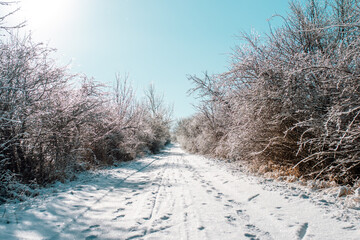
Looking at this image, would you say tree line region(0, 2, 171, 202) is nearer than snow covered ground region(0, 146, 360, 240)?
No

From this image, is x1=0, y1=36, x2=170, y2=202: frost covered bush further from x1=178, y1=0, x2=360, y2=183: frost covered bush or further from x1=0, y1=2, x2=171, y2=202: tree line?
x1=178, y1=0, x2=360, y2=183: frost covered bush

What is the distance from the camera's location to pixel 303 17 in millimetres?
6270

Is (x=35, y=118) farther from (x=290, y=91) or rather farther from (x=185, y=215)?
(x=290, y=91)

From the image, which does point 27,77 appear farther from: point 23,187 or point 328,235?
point 328,235

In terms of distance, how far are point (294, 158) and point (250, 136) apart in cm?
131

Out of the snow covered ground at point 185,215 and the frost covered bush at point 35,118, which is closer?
the snow covered ground at point 185,215

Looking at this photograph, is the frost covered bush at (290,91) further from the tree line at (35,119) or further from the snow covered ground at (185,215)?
the tree line at (35,119)

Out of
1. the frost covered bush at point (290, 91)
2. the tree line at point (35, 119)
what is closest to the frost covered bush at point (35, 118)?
the tree line at point (35, 119)

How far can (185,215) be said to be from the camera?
3066 millimetres

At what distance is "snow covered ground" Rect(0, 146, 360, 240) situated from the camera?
8.04ft

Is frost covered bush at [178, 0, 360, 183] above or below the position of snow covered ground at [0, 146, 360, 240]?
above

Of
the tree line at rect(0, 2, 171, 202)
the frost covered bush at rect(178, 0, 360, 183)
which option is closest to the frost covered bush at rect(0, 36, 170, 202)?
the tree line at rect(0, 2, 171, 202)

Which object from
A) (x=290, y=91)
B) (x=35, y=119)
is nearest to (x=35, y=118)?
(x=35, y=119)

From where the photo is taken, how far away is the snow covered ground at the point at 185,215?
2.45 metres
